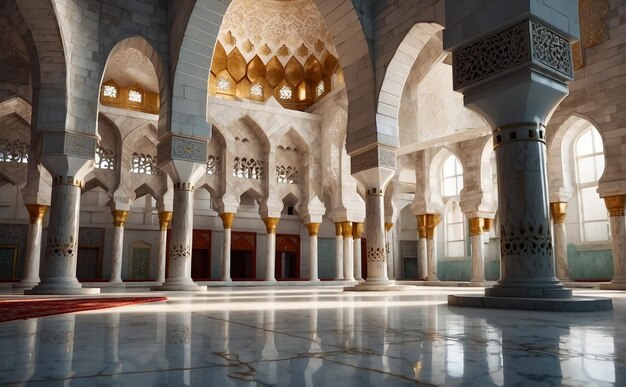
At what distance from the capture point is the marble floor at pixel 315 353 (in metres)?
1.28

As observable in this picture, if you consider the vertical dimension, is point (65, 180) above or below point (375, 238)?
above

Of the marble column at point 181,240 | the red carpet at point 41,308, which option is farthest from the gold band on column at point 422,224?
the red carpet at point 41,308

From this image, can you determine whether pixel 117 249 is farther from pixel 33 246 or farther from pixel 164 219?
pixel 33 246

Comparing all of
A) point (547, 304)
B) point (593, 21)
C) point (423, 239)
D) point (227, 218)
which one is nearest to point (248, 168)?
point (227, 218)

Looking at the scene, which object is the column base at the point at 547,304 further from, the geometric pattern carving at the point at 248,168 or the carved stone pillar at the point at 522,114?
the geometric pattern carving at the point at 248,168

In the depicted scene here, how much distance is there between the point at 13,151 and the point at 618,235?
1400 cm

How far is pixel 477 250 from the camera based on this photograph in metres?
13.4

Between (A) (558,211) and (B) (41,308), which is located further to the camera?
(A) (558,211)

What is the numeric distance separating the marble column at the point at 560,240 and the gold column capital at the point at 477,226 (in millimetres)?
2122

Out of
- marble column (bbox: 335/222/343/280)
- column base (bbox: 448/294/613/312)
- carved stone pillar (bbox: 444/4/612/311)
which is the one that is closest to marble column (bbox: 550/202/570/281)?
marble column (bbox: 335/222/343/280)

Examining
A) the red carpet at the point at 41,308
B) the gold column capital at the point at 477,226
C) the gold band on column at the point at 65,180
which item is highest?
the gold band on column at the point at 65,180

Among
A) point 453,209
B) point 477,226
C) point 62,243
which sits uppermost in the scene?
point 453,209

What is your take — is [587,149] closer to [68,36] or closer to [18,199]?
[68,36]

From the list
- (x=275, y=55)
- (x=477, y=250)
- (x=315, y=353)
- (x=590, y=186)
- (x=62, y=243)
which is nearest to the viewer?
(x=315, y=353)
